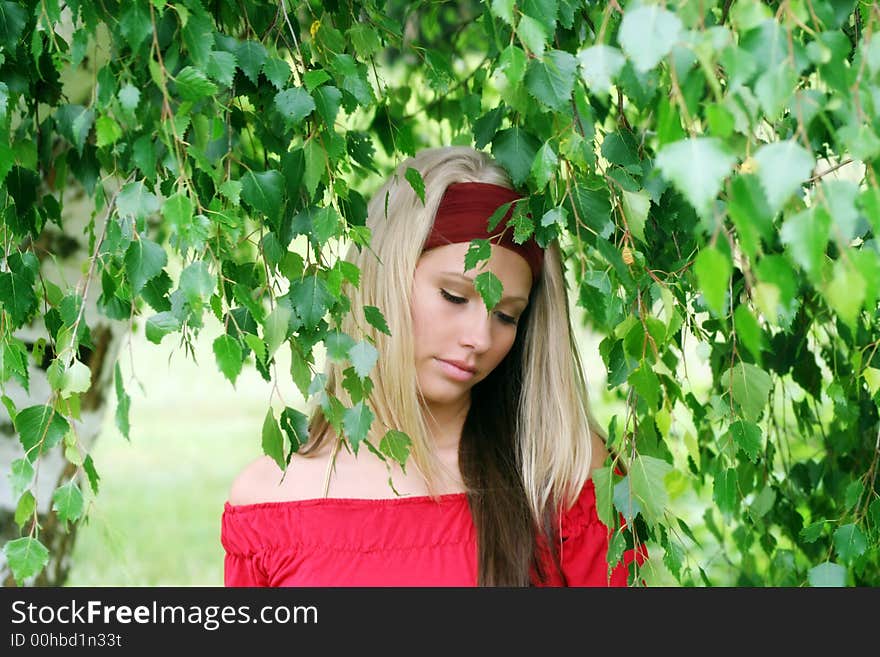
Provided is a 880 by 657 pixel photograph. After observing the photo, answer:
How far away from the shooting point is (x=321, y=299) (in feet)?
3.34

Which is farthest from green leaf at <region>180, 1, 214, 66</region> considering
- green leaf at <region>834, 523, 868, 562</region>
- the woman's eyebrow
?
green leaf at <region>834, 523, 868, 562</region>

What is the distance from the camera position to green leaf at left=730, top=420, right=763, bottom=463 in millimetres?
1062

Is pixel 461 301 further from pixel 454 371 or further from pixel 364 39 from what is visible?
pixel 364 39

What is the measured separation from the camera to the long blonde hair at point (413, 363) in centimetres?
147

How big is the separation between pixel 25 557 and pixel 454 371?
2.19ft

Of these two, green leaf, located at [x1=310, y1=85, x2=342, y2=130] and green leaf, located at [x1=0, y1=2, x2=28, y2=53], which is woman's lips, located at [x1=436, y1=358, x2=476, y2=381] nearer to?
green leaf, located at [x1=310, y1=85, x2=342, y2=130]

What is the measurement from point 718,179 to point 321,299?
48 cm

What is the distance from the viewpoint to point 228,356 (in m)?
0.95

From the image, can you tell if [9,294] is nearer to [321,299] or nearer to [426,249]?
[321,299]

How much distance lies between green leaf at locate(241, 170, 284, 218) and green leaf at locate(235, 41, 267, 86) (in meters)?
0.11

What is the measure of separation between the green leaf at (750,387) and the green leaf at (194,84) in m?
0.60

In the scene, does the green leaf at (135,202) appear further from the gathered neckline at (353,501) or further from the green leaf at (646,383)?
the gathered neckline at (353,501)
